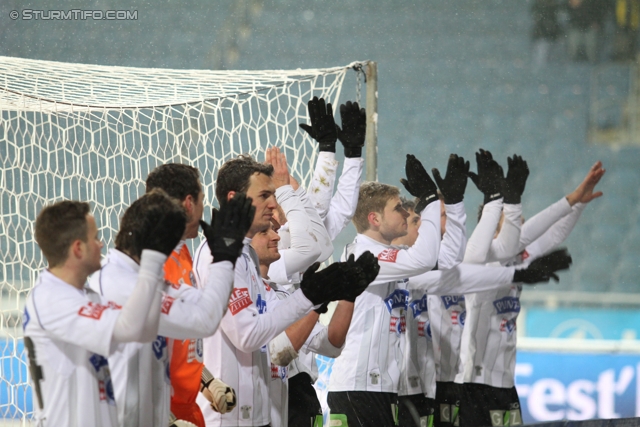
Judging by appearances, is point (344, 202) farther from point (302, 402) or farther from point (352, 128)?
point (302, 402)

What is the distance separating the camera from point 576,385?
15.2ft

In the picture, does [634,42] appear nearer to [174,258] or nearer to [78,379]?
[174,258]

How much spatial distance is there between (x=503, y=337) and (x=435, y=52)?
302cm

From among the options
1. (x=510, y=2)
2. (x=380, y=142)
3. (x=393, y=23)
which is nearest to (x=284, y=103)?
(x=380, y=142)

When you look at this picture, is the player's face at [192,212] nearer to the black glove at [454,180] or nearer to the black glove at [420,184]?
the black glove at [420,184]

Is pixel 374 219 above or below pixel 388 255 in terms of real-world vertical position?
above

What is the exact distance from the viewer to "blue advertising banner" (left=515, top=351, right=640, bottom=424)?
15.0 feet

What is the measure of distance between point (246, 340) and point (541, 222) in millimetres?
1983

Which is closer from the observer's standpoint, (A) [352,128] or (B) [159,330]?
(B) [159,330]

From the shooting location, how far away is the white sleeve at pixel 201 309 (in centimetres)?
154

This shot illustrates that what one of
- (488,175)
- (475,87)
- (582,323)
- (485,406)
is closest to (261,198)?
(488,175)

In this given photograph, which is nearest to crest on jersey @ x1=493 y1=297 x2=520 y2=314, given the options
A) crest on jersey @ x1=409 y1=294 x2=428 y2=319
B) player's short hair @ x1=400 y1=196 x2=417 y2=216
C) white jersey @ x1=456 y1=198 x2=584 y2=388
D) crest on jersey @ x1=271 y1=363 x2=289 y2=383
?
white jersey @ x1=456 y1=198 x2=584 y2=388

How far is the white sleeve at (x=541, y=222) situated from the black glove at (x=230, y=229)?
193cm

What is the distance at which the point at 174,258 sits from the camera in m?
1.85
